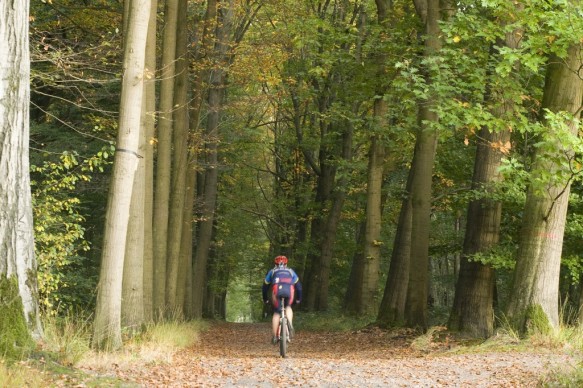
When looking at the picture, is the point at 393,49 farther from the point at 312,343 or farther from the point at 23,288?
the point at 23,288

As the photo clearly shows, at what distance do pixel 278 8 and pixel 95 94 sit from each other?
37.8ft

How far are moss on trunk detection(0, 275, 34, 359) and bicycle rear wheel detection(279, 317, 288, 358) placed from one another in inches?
251

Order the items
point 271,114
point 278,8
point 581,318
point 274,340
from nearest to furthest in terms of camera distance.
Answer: point 274,340 → point 581,318 → point 278,8 → point 271,114

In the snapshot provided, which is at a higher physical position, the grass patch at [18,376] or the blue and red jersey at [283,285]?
the blue and red jersey at [283,285]

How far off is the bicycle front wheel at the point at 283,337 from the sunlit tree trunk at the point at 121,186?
3.55 meters

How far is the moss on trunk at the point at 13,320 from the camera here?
8.20 metres

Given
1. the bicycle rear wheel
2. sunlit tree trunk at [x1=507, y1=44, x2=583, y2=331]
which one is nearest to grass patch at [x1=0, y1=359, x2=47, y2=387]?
the bicycle rear wheel

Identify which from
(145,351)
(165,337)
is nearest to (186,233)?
(165,337)

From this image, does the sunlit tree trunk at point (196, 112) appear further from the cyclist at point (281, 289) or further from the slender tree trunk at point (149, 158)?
the cyclist at point (281, 289)

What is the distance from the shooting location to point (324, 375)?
10.9 meters

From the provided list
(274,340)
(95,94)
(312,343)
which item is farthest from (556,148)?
(95,94)

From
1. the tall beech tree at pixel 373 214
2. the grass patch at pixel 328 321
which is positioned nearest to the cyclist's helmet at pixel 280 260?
the grass patch at pixel 328 321

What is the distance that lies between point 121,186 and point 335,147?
72.1 ft

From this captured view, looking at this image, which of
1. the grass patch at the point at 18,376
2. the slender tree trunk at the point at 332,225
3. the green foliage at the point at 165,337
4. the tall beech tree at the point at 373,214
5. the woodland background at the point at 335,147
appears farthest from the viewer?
the slender tree trunk at the point at 332,225
